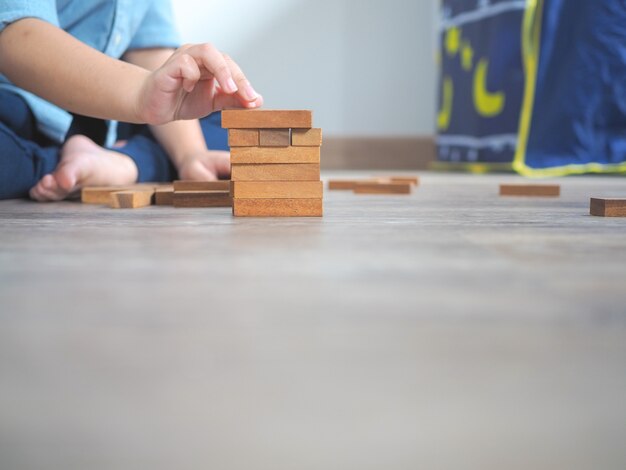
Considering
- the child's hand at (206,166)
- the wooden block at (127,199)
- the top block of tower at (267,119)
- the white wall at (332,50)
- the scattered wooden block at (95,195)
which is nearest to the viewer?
the top block of tower at (267,119)

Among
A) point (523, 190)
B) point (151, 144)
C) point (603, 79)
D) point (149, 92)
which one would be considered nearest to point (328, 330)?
point (149, 92)

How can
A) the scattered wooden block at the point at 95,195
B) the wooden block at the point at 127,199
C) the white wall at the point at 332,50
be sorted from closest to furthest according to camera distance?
the wooden block at the point at 127,199, the scattered wooden block at the point at 95,195, the white wall at the point at 332,50

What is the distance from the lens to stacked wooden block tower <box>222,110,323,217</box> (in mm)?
728

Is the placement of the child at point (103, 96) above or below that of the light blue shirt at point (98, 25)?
below

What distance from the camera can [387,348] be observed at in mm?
313

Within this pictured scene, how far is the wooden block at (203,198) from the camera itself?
0.88 metres

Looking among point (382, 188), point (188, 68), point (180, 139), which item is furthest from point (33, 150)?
point (382, 188)

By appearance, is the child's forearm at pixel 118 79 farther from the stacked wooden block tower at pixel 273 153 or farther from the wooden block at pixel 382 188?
the wooden block at pixel 382 188

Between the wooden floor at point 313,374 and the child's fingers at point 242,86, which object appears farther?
the child's fingers at point 242,86

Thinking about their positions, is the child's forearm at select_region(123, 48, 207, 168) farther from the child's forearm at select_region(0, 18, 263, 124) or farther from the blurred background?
the blurred background

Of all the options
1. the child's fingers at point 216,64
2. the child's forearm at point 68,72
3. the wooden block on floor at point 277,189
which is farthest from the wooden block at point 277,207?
the child's forearm at point 68,72

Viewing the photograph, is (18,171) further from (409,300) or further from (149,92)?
(409,300)

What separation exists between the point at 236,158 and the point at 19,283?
1.12 ft

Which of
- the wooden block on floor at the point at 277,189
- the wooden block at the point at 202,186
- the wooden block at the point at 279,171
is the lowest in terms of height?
the wooden block at the point at 202,186
